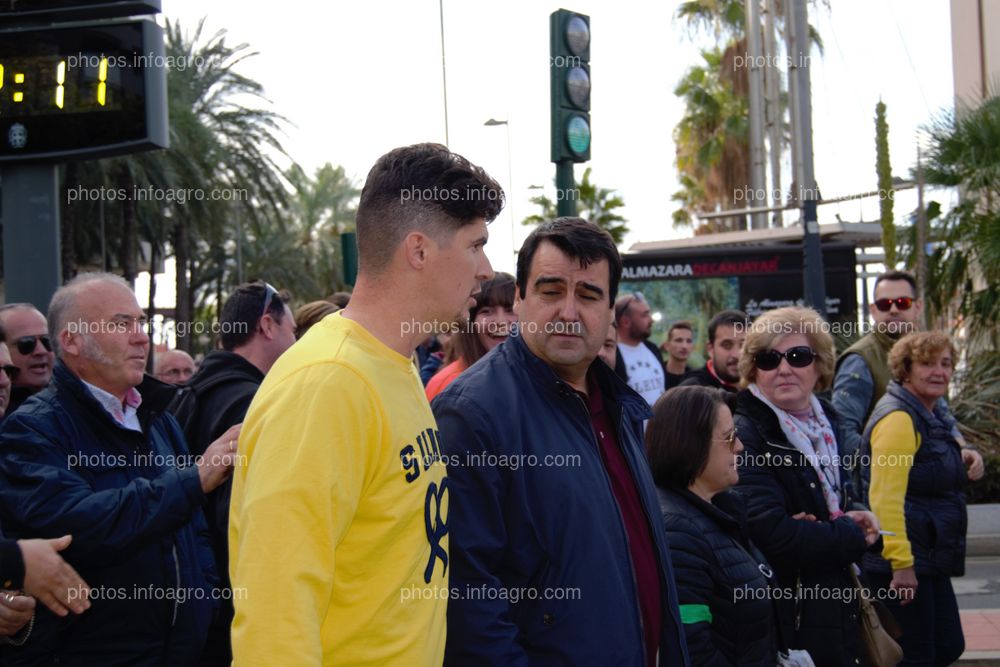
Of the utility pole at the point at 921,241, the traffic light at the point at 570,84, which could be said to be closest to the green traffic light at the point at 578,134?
the traffic light at the point at 570,84

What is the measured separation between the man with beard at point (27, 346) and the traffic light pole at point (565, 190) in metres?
2.81

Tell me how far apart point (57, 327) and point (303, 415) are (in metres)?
1.85

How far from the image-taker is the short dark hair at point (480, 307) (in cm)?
486

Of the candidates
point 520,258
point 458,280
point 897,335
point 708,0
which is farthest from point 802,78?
point 708,0

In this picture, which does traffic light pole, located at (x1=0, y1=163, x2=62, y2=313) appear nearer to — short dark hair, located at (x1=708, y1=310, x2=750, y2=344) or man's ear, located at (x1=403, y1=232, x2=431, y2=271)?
man's ear, located at (x1=403, y1=232, x2=431, y2=271)

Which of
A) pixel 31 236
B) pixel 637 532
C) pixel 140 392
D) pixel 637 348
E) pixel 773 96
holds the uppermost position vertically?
pixel 773 96

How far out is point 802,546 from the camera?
3793mm

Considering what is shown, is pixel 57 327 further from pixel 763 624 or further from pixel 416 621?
pixel 763 624

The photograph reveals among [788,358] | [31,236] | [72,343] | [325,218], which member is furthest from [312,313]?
[325,218]

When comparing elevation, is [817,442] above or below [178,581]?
above

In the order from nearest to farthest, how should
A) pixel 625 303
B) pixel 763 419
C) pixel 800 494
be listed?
pixel 800 494 < pixel 763 419 < pixel 625 303

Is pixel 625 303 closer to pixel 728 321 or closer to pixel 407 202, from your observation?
pixel 728 321

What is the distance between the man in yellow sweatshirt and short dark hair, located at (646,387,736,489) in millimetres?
1365

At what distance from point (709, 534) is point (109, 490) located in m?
1.86
